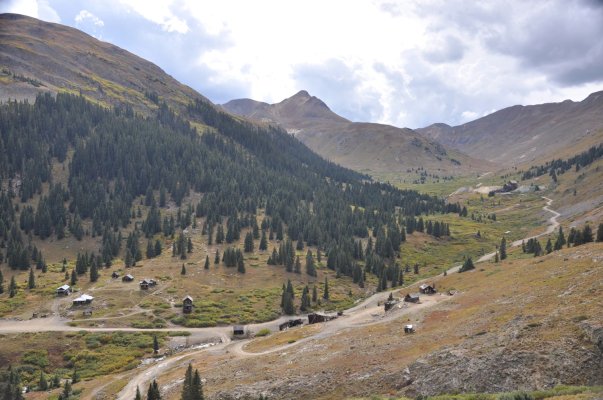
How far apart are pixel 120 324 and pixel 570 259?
107221 mm

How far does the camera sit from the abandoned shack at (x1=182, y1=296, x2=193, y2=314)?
12638cm

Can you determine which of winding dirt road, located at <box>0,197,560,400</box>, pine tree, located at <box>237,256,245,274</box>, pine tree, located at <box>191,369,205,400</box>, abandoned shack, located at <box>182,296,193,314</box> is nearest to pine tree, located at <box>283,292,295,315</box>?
winding dirt road, located at <box>0,197,560,400</box>

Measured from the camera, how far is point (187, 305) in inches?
4998

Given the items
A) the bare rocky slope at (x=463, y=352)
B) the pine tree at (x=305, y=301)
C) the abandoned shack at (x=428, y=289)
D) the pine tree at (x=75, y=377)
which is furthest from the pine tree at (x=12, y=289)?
the abandoned shack at (x=428, y=289)

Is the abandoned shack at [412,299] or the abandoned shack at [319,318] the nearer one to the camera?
the abandoned shack at [412,299]

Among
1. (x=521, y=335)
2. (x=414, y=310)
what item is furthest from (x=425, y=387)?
(x=414, y=310)

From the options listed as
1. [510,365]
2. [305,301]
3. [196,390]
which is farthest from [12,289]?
[510,365]

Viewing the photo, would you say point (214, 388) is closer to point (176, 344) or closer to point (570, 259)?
point (176, 344)

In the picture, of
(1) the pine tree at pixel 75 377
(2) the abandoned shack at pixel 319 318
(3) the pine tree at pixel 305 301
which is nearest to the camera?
(1) the pine tree at pixel 75 377

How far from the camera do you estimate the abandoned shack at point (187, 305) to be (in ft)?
415

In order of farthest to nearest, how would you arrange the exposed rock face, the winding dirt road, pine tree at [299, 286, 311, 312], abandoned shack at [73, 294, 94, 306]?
pine tree at [299, 286, 311, 312] → abandoned shack at [73, 294, 94, 306] → the winding dirt road → the exposed rock face

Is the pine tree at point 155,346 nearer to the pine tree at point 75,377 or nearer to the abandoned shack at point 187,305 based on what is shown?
the pine tree at point 75,377

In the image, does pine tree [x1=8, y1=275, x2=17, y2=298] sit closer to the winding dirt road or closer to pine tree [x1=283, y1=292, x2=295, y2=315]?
the winding dirt road

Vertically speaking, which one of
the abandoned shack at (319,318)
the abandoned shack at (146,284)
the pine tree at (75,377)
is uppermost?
the abandoned shack at (146,284)
